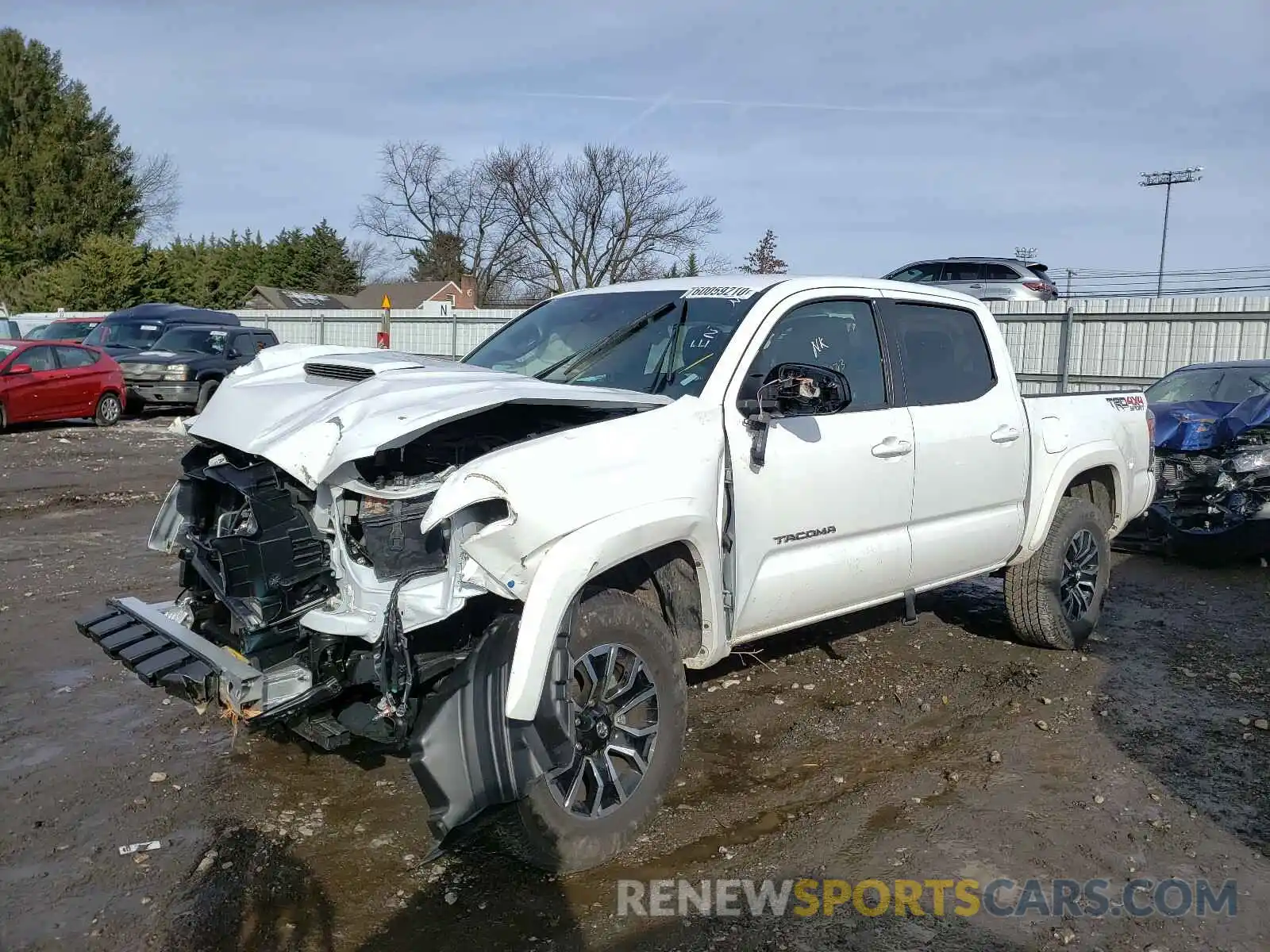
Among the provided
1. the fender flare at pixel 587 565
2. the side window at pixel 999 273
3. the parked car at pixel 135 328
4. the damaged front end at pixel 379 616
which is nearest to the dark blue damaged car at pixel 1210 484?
the fender flare at pixel 587 565

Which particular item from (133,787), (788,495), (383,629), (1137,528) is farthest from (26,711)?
(1137,528)

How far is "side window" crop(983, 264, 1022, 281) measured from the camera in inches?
730

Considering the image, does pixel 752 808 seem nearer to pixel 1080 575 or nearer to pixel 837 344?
pixel 837 344

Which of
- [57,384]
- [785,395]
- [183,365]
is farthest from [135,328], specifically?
[785,395]

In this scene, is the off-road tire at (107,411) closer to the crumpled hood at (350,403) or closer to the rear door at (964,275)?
the crumpled hood at (350,403)

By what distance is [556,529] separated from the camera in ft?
10.8

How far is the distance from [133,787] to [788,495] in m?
2.90

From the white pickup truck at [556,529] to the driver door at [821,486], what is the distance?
0.04 ft

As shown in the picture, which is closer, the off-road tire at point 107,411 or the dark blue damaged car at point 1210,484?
the dark blue damaged car at point 1210,484

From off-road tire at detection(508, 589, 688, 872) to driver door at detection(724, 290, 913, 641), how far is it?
472 millimetres

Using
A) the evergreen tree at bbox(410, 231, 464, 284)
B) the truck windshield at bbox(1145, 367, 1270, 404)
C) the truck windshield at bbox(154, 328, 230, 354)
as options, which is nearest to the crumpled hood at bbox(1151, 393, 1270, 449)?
the truck windshield at bbox(1145, 367, 1270, 404)

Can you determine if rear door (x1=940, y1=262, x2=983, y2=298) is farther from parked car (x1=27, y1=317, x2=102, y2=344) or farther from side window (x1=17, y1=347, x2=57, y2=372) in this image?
parked car (x1=27, y1=317, x2=102, y2=344)

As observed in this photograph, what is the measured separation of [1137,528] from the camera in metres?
8.96

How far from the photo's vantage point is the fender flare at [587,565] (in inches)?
123
